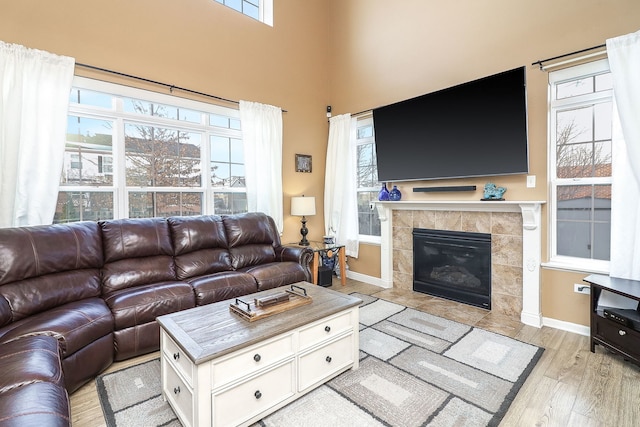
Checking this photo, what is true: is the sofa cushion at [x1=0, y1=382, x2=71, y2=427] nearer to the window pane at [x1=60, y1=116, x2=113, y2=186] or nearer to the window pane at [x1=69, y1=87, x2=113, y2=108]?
the window pane at [x1=60, y1=116, x2=113, y2=186]

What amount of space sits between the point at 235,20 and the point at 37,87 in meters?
2.32

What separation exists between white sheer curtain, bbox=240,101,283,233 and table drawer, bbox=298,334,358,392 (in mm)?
2351

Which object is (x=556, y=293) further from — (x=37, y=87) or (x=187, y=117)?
(x=37, y=87)

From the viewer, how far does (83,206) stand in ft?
9.93

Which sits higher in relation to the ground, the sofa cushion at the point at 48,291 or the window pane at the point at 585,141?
the window pane at the point at 585,141

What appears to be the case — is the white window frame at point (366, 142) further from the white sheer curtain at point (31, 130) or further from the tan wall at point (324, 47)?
the white sheer curtain at point (31, 130)

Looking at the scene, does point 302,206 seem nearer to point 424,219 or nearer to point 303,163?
point 303,163

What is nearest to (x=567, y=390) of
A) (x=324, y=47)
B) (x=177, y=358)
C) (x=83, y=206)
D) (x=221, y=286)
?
(x=177, y=358)

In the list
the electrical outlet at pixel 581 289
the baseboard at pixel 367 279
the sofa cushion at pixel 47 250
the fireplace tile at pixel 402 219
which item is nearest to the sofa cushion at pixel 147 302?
the sofa cushion at pixel 47 250

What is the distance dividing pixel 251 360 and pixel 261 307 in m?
0.36

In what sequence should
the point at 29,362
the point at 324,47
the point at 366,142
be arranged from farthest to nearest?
the point at 324,47 < the point at 366,142 < the point at 29,362

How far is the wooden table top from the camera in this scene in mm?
1524

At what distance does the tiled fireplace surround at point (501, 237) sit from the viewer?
295cm

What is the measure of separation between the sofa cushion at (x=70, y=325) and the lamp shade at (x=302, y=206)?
2459 millimetres
